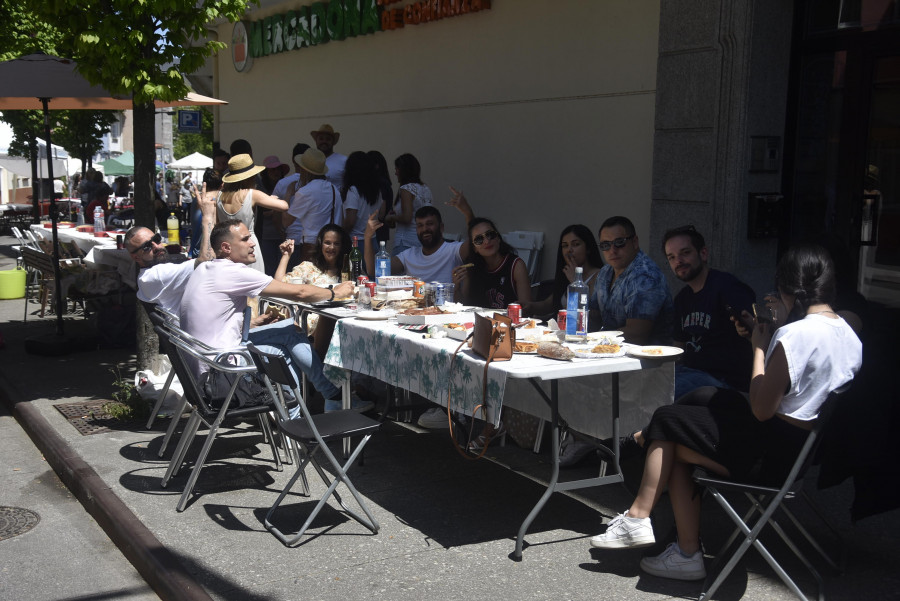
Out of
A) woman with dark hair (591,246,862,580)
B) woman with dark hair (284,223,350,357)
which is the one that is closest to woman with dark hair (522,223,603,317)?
woman with dark hair (284,223,350,357)

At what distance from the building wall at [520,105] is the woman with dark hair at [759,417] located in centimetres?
406

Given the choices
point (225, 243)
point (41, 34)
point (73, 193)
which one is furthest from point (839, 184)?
point (73, 193)

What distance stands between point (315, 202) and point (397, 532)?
4.54 metres

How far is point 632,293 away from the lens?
5.18m

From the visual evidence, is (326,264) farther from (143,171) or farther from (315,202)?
(143,171)

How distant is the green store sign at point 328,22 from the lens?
10.4m

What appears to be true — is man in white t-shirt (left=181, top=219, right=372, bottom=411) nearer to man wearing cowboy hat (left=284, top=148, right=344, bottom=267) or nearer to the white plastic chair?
man wearing cowboy hat (left=284, top=148, right=344, bottom=267)

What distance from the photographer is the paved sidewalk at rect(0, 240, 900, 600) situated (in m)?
4.04

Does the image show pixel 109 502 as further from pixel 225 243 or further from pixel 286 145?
pixel 286 145

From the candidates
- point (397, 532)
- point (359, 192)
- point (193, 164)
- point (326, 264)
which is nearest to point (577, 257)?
point (326, 264)

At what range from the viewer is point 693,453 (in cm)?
393

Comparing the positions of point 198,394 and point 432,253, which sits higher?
point 432,253

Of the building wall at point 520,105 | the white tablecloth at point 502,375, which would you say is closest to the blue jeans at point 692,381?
the white tablecloth at point 502,375

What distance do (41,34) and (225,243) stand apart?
49.4 ft
